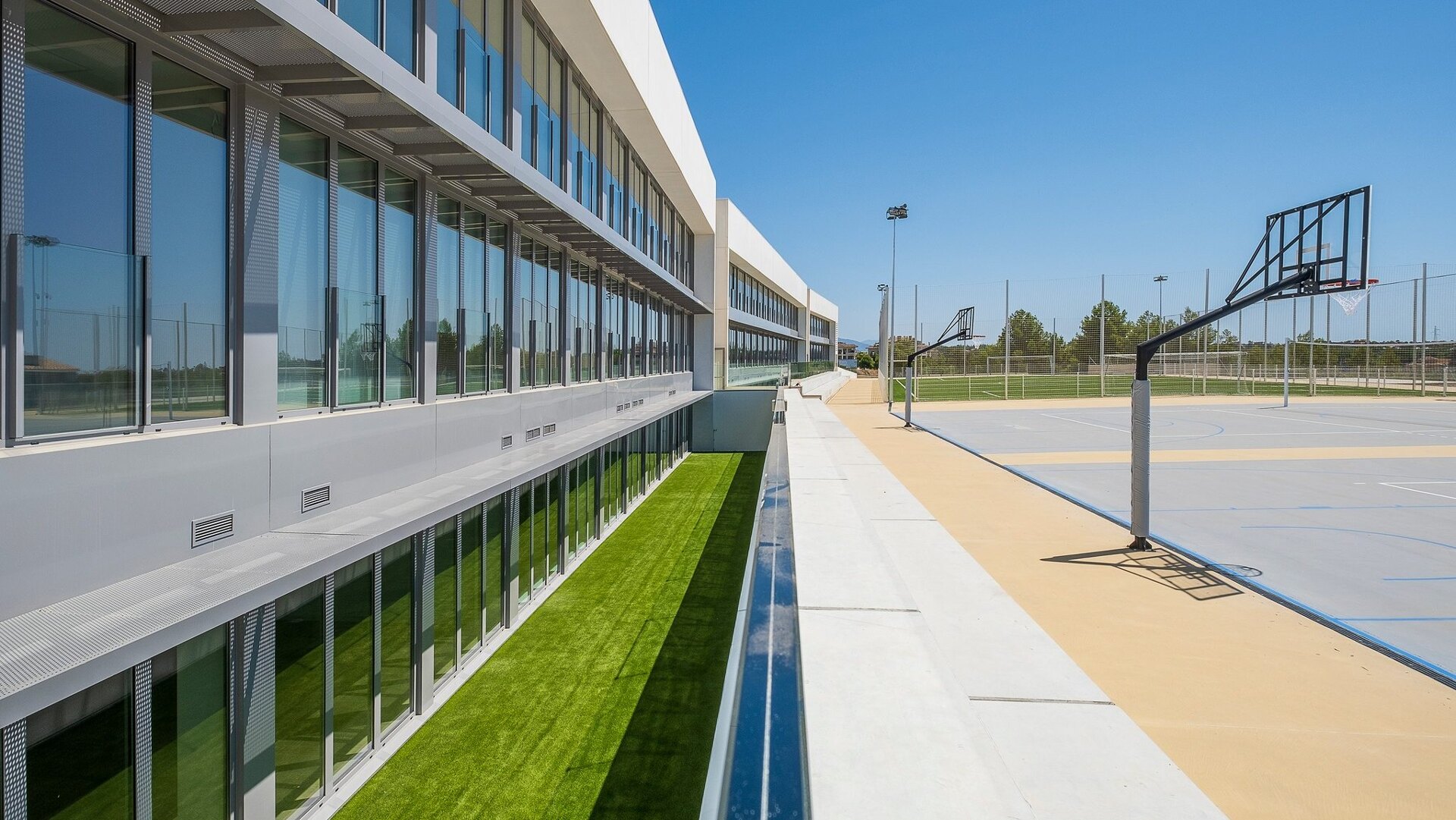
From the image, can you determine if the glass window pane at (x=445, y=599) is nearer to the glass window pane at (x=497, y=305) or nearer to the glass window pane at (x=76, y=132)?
the glass window pane at (x=497, y=305)

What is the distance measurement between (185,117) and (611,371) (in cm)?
1408

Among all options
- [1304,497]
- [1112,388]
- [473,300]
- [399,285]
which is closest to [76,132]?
[399,285]

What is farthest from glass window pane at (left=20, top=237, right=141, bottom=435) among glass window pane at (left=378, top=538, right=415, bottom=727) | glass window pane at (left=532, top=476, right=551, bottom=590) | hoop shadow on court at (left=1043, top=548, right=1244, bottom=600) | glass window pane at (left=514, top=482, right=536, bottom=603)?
hoop shadow on court at (left=1043, top=548, right=1244, bottom=600)

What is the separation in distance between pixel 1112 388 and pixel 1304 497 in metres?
40.1

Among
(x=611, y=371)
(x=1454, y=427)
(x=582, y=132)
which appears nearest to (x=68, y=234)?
(x=582, y=132)

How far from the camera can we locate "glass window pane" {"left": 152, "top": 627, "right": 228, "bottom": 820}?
16.6 feet

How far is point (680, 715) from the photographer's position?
361 inches

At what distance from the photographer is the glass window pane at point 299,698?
20.8 ft

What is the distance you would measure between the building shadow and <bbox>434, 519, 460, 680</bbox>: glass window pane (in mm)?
2243

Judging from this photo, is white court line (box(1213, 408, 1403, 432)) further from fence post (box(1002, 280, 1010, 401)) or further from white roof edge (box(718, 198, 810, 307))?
white roof edge (box(718, 198, 810, 307))

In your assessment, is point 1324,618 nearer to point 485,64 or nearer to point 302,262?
point 302,262

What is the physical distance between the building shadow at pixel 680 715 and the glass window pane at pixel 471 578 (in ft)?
7.06

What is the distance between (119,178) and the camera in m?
4.80

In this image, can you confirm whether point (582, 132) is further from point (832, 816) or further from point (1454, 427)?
point (1454, 427)
